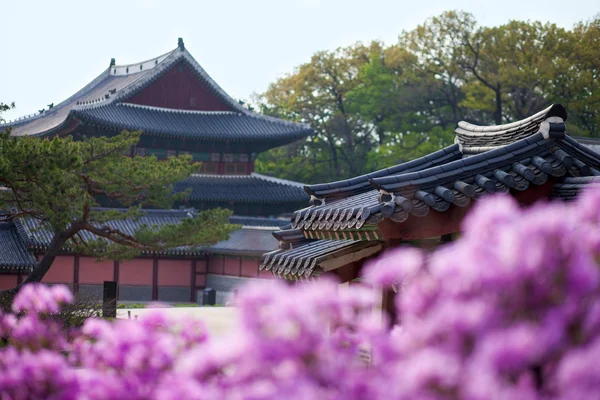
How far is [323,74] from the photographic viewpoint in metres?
54.6

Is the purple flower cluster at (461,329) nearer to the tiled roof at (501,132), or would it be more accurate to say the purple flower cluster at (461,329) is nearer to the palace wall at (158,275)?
the tiled roof at (501,132)

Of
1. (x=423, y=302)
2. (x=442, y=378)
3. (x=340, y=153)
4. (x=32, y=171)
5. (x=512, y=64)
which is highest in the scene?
(x=512, y=64)

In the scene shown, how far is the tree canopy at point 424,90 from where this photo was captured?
43.2 meters

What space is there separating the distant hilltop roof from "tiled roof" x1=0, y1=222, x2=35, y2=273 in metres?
7.30

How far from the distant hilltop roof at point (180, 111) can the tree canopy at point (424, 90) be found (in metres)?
9.30


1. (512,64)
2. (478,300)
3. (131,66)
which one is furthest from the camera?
(131,66)

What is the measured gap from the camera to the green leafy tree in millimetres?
18359

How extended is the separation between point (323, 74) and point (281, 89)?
388cm

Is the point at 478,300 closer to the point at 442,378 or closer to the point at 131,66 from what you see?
the point at 442,378

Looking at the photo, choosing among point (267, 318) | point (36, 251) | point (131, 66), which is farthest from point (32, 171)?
point (131, 66)

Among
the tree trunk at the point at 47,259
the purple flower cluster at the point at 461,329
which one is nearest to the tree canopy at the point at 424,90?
the tree trunk at the point at 47,259

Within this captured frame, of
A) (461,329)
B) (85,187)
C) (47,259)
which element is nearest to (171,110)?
(85,187)

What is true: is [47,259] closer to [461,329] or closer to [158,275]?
[158,275]

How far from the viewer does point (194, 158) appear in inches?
1615
